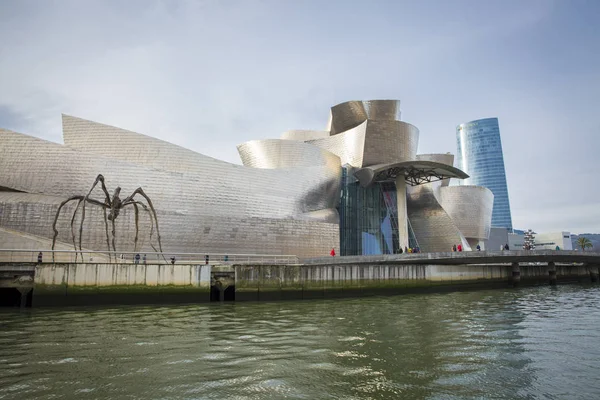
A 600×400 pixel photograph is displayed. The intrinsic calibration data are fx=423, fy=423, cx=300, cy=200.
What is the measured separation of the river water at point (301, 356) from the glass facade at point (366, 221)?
2289 centimetres

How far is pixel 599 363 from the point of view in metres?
6.35

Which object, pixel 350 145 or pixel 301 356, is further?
pixel 350 145

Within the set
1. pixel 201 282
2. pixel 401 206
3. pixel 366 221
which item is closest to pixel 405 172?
pixel 401 206

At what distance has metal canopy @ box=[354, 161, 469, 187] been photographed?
32.1 meters

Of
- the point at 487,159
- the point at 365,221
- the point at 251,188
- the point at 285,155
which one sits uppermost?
the point at 487,159

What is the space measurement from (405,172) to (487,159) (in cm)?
11804

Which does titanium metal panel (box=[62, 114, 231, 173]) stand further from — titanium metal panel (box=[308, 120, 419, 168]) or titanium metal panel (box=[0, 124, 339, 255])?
titanium metal panel (box=[308, 120, 419, 168])

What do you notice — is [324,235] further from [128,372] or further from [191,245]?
[128,372]

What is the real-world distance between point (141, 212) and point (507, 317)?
64.6 feet

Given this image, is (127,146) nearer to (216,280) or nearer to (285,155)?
(285,155)

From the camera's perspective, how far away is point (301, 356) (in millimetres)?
6715

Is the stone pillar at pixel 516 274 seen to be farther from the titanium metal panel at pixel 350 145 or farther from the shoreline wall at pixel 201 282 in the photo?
the titanium metal panel at pixel 350 145

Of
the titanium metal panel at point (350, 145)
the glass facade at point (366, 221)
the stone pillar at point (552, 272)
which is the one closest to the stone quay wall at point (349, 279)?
the stone pillar at point (552, 272)

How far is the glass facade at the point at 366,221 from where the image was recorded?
34.7m
